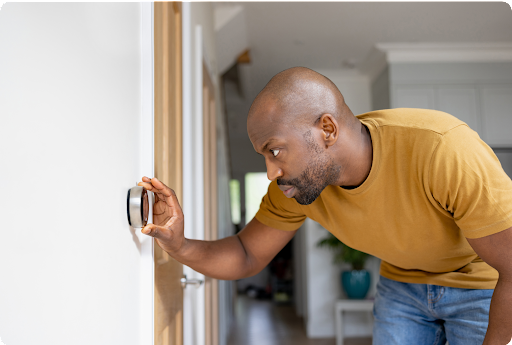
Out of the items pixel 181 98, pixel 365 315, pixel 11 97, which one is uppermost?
pixel 181 98

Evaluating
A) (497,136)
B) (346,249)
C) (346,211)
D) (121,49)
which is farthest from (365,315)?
(121,49)

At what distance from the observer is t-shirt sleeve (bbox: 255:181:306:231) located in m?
1.21

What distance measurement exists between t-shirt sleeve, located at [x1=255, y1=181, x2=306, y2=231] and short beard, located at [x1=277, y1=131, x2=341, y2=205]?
21cm

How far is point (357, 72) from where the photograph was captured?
4.54 meters

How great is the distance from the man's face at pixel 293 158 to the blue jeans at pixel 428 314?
0.55m

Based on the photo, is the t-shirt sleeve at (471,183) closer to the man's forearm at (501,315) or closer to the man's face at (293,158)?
the man's forearm at (501,315)

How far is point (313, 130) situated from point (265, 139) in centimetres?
11

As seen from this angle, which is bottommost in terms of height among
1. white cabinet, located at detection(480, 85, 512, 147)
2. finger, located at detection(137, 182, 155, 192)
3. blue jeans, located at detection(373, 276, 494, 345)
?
blue jeans, located at detection(373, 276, 494, 345)

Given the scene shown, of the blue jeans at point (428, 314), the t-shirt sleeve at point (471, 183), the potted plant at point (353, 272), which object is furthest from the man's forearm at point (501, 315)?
the potted plant at point (353, 272)

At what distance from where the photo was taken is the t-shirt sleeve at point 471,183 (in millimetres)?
831

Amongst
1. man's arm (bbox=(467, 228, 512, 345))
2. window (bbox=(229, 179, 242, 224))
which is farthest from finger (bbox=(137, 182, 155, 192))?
window (bbox=(229, 179, 242, 224))

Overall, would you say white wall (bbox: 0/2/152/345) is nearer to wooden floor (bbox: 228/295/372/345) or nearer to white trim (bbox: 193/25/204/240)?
white trim (bbox: 193/25/204/240)

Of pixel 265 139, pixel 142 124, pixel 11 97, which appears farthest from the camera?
pixel 265 139

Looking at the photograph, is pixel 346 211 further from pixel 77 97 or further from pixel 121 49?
pixel 77 97
